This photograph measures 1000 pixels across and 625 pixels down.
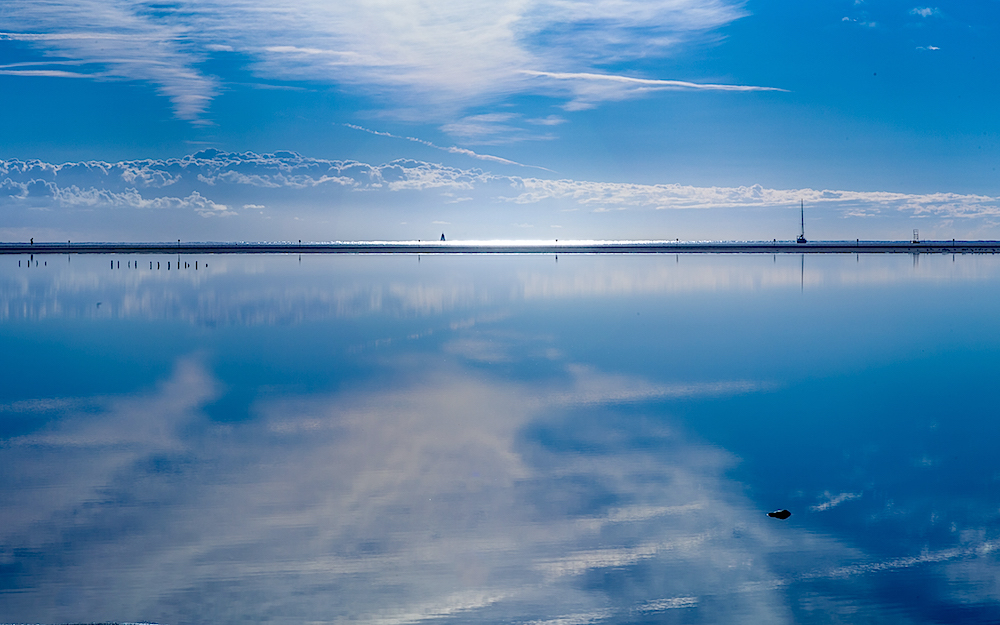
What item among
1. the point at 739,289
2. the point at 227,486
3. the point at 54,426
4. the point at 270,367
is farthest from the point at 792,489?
the point at 739,289

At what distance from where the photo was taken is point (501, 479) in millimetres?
16391

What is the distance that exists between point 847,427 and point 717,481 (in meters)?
6.60

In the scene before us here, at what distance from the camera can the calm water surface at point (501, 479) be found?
1153cm

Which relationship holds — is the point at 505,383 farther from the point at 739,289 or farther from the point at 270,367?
the point at 739,289

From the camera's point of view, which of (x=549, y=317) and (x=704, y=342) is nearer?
(x=704, y=342)

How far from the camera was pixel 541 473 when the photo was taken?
A: 16766 millimetres

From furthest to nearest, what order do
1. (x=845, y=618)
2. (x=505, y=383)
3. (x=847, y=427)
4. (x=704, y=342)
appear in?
(x=704, y=342) → (x=505, y=383) → (x=847, y=427) → (x=845, y=618)

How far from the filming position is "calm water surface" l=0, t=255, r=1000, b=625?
1153 centimetres

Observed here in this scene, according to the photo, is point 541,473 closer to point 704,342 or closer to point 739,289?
point 704,342

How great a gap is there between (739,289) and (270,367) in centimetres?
4777

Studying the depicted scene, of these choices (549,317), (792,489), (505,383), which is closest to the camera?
(792,489)

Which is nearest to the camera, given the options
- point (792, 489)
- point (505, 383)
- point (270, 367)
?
point (792, 489)

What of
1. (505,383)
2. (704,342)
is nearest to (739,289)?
(704,342)

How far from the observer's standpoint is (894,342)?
37.2 meters
